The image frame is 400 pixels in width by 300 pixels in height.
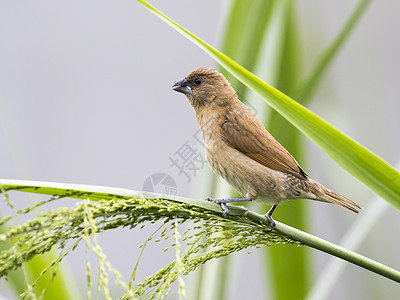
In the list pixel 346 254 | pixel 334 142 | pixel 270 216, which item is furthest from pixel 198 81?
pixel 346 254

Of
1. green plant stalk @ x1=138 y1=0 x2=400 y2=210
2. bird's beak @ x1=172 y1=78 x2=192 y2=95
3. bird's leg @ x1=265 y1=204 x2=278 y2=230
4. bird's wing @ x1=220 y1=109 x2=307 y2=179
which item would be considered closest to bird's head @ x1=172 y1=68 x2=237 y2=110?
bird's beak @ x1=172 y1=78 x2=192 y2=95

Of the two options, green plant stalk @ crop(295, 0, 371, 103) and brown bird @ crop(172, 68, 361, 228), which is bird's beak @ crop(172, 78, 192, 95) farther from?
green plant stalk @ crop(295, 0, 371, 103)

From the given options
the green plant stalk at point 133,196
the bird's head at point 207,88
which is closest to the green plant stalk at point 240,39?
the bird's head at point 207,88

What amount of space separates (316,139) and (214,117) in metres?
0.49

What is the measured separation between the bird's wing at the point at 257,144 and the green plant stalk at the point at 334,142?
302mm

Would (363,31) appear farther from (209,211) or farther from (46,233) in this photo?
(46,233)

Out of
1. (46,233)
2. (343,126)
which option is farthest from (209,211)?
(343,126)

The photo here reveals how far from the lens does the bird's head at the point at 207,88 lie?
Result: 1365 mm

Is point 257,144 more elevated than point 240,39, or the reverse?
point 240,39

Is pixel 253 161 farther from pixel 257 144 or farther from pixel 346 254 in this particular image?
pixel 346 254

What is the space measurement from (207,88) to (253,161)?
26cm

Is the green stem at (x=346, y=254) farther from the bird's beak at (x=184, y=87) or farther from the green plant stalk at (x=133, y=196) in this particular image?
the bird's beak at (x=184, y=87)

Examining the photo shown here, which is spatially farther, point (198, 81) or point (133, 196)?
point (198, 81)

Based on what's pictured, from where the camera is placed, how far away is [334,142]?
847 mm
